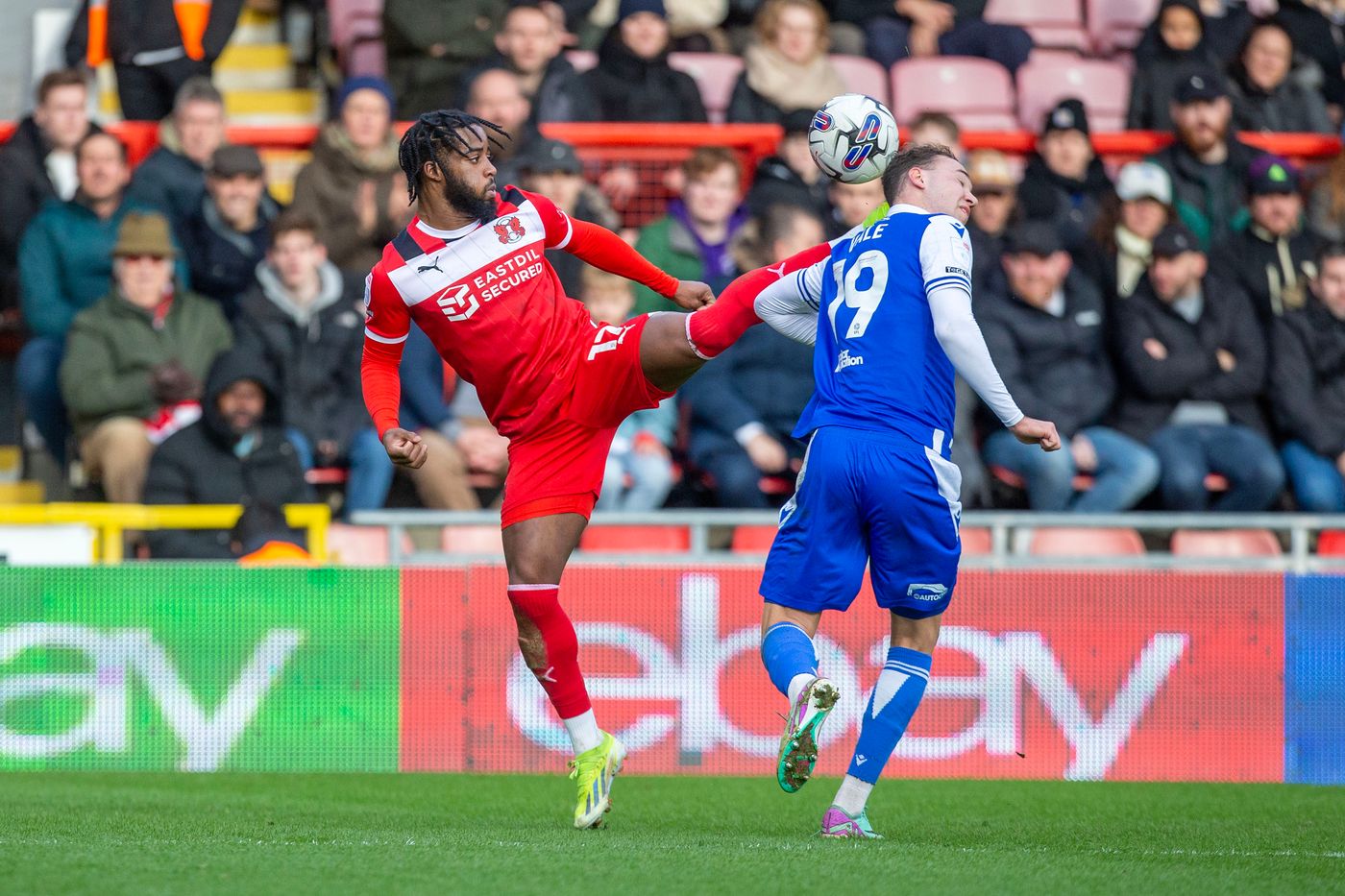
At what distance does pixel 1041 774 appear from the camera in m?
8.77

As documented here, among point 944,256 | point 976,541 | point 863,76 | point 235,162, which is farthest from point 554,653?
point 863,76

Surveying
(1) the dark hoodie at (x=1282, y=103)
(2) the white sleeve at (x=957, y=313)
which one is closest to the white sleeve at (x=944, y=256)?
(2) the white sleeve at (x=957, y=313)

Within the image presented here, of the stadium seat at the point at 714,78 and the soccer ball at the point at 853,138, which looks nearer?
the soccer ball at the point at 853,138

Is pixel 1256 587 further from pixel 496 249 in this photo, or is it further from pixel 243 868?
pixel 243 868

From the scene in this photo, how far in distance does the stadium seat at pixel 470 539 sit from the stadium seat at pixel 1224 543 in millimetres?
3835

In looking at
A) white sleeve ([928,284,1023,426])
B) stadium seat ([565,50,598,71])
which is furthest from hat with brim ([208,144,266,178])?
white sleeve ([928,284,1023,426])

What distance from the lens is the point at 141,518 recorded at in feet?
30.3

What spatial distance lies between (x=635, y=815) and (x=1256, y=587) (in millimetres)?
3490

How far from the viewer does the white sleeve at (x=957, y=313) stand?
220 inches

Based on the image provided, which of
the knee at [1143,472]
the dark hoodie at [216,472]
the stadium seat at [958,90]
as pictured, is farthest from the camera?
the stadium seat at [958,90]

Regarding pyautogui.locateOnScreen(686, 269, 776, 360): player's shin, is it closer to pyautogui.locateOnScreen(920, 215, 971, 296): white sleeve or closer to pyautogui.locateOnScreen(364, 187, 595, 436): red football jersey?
pyautogui.locateOnScreen(364, 187, 595, 436): red football jersey

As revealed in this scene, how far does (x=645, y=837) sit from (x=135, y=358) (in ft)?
17.8

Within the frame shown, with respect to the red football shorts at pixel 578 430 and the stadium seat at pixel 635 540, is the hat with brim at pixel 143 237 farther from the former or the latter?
the red football shorts at pixel 578 430

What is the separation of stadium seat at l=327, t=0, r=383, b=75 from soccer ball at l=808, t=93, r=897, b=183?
257 inches
